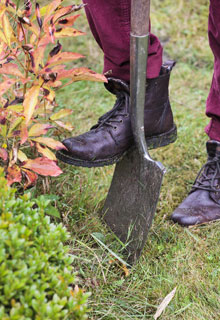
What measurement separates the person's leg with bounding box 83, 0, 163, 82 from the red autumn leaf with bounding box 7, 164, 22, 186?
65cm

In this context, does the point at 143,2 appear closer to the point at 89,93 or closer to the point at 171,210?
the point at 171,210

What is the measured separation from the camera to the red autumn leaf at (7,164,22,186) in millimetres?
1454

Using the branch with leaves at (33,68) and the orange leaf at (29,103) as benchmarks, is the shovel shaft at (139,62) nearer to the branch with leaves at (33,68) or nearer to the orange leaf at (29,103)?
the branch with leaves at (33,68)

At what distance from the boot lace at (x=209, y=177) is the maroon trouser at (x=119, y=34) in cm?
42

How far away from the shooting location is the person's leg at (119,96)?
1.79m

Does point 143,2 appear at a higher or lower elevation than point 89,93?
higher

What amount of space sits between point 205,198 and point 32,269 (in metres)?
1.33

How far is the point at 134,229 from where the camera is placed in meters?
1.81

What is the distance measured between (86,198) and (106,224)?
0.17m

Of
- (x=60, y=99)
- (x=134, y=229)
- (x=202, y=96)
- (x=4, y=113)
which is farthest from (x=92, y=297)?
(x=202, y=96)

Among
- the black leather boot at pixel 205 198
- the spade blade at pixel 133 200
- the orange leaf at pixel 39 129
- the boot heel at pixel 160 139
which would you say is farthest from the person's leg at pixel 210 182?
the orange leaf at pixel 39 129

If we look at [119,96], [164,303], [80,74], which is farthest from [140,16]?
[164,303]

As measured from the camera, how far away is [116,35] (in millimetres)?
1840

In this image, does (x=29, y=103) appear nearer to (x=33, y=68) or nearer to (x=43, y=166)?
(x=33, y=68)
